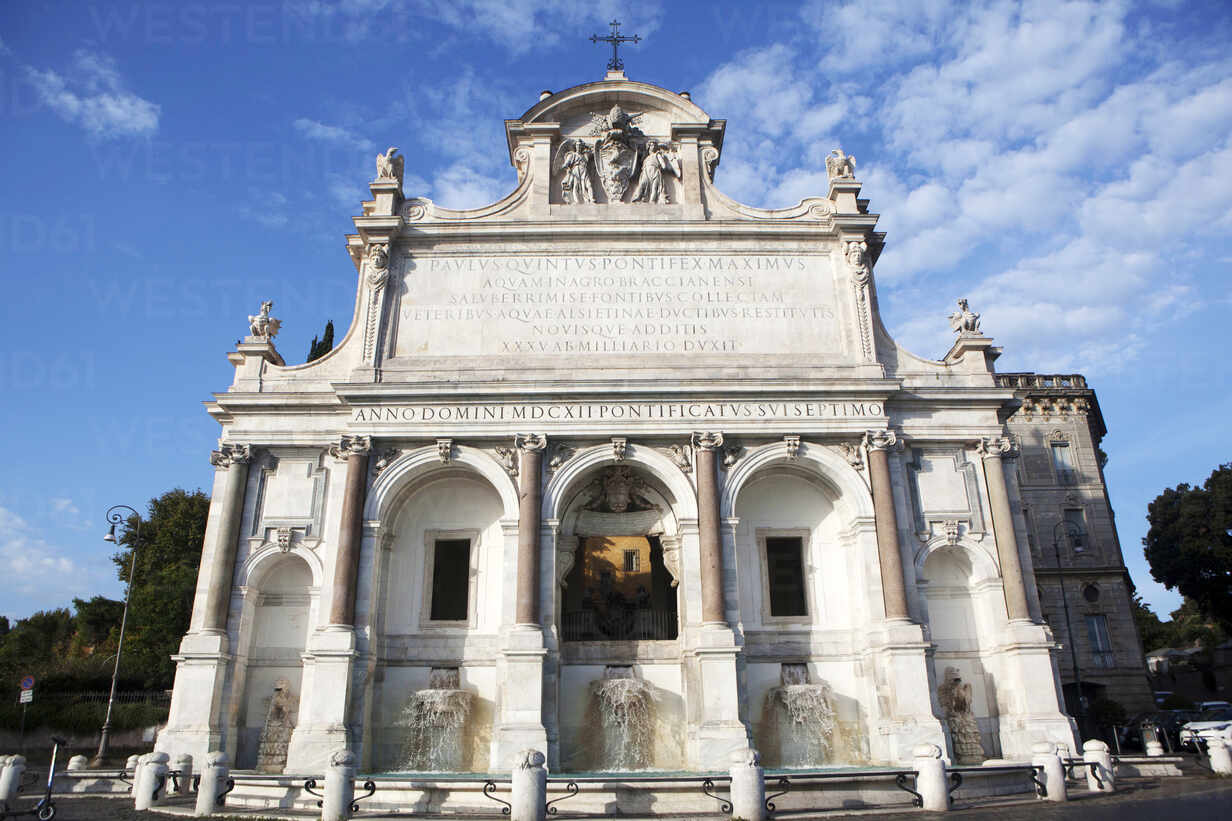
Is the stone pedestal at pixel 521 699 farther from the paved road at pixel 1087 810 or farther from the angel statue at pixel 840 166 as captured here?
the angel statue at pixel 840 166

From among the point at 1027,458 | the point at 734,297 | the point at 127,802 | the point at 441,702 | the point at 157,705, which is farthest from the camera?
the point at 1027,458

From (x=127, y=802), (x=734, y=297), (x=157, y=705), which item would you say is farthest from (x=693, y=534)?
(x=157, y=705)

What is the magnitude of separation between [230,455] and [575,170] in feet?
41.6

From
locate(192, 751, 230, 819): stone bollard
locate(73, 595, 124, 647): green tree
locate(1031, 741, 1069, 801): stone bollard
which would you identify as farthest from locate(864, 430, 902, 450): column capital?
locate(73, 595, 124, 647): green tree

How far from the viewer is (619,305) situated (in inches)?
959

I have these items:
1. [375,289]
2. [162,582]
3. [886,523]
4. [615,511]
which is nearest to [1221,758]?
[886,523]

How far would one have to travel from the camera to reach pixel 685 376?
74.9ft

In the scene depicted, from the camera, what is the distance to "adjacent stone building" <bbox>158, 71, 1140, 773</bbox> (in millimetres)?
20656

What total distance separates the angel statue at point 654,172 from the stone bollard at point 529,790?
1779 cm

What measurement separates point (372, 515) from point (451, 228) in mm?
8550

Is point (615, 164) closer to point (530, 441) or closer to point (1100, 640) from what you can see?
point (530, 441)

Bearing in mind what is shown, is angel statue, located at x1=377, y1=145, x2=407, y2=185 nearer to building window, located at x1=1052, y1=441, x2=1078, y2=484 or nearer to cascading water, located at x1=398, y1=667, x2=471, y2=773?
cascading water, located at x1=398, y1=667, x2=471, y2=773

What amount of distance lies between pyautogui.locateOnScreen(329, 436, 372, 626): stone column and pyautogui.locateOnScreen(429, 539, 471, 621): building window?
2430 millimetres

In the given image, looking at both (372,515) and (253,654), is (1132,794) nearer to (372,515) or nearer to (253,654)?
(372,515)
